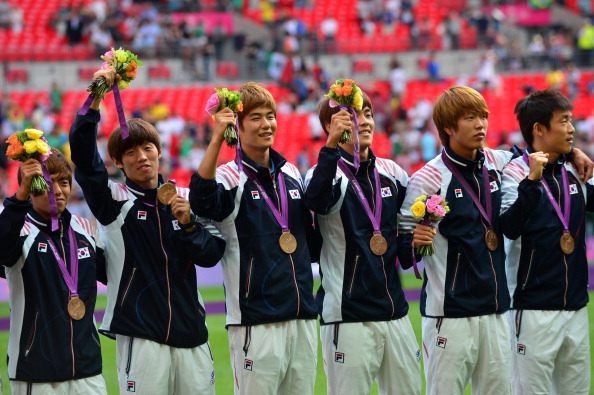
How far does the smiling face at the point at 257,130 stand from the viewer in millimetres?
6262

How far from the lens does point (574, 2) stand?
31844 mm

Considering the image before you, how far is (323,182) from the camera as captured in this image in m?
6.02

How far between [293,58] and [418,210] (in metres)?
20.2

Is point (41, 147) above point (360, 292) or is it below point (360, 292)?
above

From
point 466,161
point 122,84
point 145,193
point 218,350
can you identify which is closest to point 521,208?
point 466,161

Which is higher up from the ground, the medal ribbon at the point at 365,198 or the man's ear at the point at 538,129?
the man's ear at the point at 538,129

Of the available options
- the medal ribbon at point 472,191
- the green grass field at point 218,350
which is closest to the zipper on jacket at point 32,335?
the medal ribbon at point 472,191

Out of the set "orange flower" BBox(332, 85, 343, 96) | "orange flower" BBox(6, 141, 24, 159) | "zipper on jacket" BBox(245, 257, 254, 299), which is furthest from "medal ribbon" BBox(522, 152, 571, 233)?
"orange flower" BBox(6, 141, 24, 159)

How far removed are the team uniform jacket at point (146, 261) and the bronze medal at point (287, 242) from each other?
1.17ft

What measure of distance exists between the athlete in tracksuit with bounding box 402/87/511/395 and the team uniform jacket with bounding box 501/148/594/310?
254 mm

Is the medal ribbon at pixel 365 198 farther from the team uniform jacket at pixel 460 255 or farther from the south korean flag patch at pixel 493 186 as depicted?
the south korean flag patch at pixel 493 186

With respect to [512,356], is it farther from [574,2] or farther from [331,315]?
[574,2]

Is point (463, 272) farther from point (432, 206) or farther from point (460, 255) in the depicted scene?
point (432, 206)

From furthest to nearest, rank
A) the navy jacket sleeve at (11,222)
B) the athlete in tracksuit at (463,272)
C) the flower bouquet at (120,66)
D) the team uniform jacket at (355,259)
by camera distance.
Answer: the athlete in tracksuit at (463,272) < the team uniform jacket at (355,259) < the flower bouquet at (120,66) < the navy jacket sleeve at (11,222)
